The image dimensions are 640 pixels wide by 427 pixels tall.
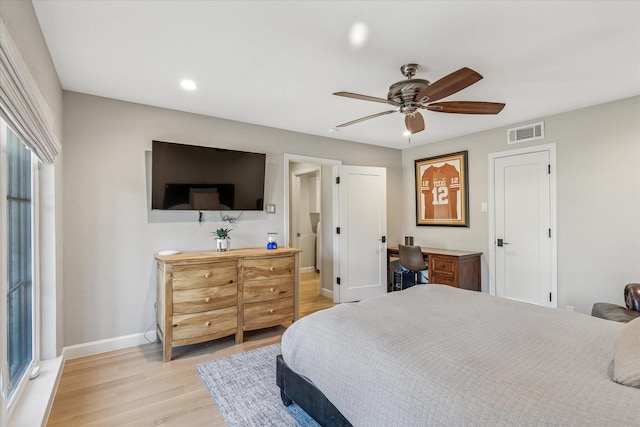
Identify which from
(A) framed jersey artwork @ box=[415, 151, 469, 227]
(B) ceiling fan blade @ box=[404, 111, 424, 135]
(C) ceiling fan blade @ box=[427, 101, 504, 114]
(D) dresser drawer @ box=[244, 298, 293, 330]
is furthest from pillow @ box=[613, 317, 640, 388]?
(A) framed jersey artwork @ box=[415, 151, 469, 227]

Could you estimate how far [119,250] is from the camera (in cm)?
299

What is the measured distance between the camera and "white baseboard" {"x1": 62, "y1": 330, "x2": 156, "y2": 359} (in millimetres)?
2766

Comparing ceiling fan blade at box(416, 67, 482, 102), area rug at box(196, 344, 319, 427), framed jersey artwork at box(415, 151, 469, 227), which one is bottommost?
area rug at box(196, 344, 319, 427)

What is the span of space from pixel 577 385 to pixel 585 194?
3.00 meters

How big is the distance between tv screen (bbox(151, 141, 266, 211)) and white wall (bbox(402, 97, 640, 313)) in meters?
3.33

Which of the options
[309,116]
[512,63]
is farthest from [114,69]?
[512,63]

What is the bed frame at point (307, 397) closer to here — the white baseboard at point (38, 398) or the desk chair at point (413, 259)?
the white baseboard at point (38, 398)

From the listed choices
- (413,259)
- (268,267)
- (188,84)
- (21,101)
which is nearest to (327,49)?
(188,84)

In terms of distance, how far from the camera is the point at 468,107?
2430 millimetres

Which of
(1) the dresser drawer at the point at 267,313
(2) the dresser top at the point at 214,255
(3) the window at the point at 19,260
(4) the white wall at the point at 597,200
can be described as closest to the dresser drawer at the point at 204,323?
(1) the dresser drawer at the point at 267,313

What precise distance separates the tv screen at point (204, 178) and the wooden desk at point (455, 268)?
92.9 inches

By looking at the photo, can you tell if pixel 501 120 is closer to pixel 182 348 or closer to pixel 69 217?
pixel 182 348

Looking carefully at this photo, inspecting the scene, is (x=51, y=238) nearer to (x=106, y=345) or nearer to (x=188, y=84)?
(x=106, y=345)

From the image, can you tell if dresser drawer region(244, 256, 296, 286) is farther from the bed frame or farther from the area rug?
the bed frame
